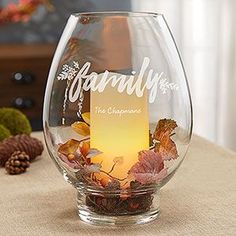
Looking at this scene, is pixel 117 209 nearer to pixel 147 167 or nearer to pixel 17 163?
pixel 147 167

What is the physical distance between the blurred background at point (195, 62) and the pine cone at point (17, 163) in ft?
4.83

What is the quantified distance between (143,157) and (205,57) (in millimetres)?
1946

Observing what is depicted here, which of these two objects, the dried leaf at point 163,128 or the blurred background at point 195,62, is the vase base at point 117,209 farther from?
the blurred background at point 195,62

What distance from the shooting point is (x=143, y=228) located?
87 centimetres

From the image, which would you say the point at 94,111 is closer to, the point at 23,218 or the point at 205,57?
the point at 23,218

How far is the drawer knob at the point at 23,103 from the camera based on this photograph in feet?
8.68

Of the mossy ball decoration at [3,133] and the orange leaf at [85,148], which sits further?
the mossy ball decoration at [3,133]

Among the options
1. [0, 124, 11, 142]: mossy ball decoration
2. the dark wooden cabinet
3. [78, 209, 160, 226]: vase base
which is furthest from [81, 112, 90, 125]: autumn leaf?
the dark wooden cabinet

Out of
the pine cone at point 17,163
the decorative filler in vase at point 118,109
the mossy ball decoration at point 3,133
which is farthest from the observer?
the mossy ball decoration at point 3,133

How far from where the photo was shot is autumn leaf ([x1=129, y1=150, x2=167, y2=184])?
2.84ft

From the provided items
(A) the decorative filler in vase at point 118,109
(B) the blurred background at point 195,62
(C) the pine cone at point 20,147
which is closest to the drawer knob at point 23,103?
(B) the blurred background at point 195,62

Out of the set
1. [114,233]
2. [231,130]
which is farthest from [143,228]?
[231,130]

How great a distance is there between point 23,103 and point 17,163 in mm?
1503

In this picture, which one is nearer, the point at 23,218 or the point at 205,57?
the point at 23,218
